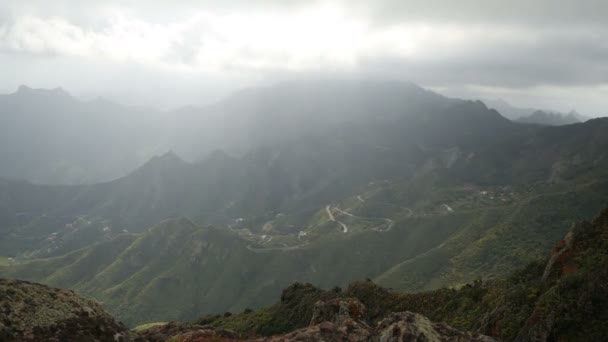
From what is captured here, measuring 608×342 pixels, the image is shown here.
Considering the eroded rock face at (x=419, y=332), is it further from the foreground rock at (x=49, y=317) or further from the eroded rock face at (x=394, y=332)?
the foreground rock at (x=49, y=317)

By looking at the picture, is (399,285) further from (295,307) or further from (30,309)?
(30,309)

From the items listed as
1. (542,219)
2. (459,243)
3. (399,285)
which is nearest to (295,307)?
(399,285)

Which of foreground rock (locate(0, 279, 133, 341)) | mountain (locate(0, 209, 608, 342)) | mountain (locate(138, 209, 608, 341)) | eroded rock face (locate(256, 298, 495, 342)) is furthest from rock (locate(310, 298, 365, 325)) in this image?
foreground rock (locate(0, 279, 133, 341))

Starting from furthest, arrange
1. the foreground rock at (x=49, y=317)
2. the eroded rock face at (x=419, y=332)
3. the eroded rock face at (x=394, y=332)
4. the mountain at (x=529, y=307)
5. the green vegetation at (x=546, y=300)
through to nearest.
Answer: the green vegetation at (x=546, y=300) → the mountain at (x=529, y=307) → the eroded rock face at (x=394, y=332) → the eroded rock face at (x=419, y=332) → the foreground rock at (x=49, y=317)

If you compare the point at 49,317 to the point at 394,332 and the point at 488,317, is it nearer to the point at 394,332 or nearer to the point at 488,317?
the point at 394,332

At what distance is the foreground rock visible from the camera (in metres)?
22.8

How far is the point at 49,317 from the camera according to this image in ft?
79.9

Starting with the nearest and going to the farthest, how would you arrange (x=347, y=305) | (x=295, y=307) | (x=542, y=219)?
(x=347, y=305) → (x=295, y=307) → (x=542, y=219)

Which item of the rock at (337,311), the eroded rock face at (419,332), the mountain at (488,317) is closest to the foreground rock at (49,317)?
the mountain at (488,317)

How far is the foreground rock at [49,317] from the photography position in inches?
897

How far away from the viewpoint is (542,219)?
620ft

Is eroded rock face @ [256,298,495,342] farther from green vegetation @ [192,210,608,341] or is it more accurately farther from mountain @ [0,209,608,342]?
green vegetation @ [192,210,608,341]

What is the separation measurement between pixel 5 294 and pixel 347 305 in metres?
31.9

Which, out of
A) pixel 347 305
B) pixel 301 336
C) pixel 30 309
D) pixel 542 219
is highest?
pixel 30 309
